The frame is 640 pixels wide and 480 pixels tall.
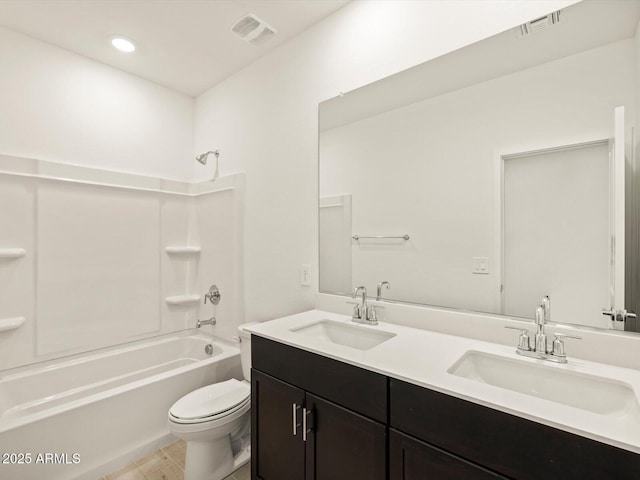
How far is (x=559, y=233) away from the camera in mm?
1203

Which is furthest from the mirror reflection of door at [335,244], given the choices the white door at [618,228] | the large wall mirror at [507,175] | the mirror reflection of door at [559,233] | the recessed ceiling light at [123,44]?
the recessed ceiling light at [123,44]

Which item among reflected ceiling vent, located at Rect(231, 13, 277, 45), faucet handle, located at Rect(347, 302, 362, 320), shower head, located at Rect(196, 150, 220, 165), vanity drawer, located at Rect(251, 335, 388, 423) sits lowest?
vanity drawer, located at Rect(251, 335, 388, 423)

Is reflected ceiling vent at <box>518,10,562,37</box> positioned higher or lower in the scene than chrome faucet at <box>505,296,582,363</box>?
higher

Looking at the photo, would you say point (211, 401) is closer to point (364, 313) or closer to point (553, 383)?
point (364, 313)

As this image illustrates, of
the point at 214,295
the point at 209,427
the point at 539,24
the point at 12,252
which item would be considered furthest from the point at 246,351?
the point at 539,24

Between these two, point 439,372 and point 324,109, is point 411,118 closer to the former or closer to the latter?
point 324,109

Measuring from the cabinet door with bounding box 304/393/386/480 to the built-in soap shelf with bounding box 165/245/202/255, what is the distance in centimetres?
196

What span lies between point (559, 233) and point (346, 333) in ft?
3.36

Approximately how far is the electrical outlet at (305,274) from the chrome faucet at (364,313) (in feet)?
1.37

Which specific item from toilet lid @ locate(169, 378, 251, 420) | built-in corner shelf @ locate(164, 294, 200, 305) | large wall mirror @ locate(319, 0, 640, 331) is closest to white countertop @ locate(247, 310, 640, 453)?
large wall mirror @ locate(319, 0, 640, 331)

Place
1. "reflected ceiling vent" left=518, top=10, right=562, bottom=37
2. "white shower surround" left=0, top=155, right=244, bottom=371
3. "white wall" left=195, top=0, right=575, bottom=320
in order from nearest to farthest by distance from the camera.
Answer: "reflected ceiling vent" left=518, top=10, right=562, bottom=37
"white wall" left=195, top=0, right=575, bottom=320
"white shower surround" left=0, top=155, right=244, bottom=371

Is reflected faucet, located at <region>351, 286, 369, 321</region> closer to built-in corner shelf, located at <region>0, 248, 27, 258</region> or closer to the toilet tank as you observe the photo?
the toilet tank

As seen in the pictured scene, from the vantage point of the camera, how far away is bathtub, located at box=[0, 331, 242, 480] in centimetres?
161

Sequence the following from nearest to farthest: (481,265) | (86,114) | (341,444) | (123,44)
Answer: (341,444)
(481,265)
(123,44)
(86,114)
